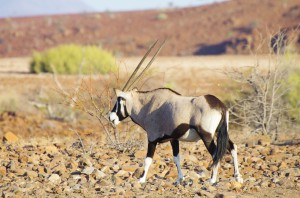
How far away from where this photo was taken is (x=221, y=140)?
7.60 m

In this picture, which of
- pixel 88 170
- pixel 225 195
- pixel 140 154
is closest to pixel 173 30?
pixel 140 154

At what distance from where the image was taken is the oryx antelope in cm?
755

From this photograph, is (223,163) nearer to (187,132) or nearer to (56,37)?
(187,132)

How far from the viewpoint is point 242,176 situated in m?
8.50

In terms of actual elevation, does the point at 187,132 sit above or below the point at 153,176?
above

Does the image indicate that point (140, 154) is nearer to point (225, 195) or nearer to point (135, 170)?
point (135, 170)

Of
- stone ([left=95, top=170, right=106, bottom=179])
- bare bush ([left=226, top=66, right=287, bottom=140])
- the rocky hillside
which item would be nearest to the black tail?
stone ([left=95, top=170, right=106, bottom=179])

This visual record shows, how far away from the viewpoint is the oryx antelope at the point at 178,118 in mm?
7551

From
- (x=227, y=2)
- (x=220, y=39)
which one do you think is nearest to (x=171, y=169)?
(x=220, y=39)

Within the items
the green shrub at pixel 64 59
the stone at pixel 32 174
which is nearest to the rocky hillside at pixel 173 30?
the green shrub at pixel 64 59

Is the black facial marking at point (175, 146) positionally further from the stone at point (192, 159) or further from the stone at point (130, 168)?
the stone at point (192, 159)

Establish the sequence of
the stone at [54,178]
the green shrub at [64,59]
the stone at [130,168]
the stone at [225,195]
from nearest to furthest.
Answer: the stone at [225,195] < the stone at [54,178] < the stone at [130,168] < the green shrub at [64,59]

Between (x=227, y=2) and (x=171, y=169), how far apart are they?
230ft

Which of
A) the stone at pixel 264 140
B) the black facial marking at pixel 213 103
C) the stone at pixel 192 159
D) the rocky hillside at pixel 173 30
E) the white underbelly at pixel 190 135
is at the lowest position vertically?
the stone at pixel 192 159
